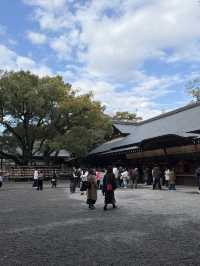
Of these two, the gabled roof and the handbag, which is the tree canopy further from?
the handbag

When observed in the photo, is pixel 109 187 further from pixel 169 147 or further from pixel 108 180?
pixel 169 147

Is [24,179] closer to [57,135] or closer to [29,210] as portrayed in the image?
[57,135]

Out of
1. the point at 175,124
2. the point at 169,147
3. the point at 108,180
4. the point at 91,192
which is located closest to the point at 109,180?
the point at 108,180

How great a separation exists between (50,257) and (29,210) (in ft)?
23.2

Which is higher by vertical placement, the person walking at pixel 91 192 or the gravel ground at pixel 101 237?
the person walking at pixel 91 192

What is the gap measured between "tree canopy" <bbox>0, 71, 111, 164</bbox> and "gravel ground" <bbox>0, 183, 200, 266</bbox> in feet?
76.1

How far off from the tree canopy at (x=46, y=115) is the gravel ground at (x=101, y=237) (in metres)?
23.2

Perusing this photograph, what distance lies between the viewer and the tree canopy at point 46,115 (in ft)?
116

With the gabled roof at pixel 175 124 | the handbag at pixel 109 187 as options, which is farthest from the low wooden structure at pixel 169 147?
the handbag at pixel 109 187

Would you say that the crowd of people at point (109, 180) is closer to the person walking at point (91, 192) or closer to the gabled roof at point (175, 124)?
the person walking at point (91, 192)

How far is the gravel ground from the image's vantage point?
6449 mm

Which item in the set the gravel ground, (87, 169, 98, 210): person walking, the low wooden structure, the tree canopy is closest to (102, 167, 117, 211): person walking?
(87, 169, 98, 210): person walking

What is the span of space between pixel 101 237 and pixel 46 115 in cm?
3023

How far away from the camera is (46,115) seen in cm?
3778
